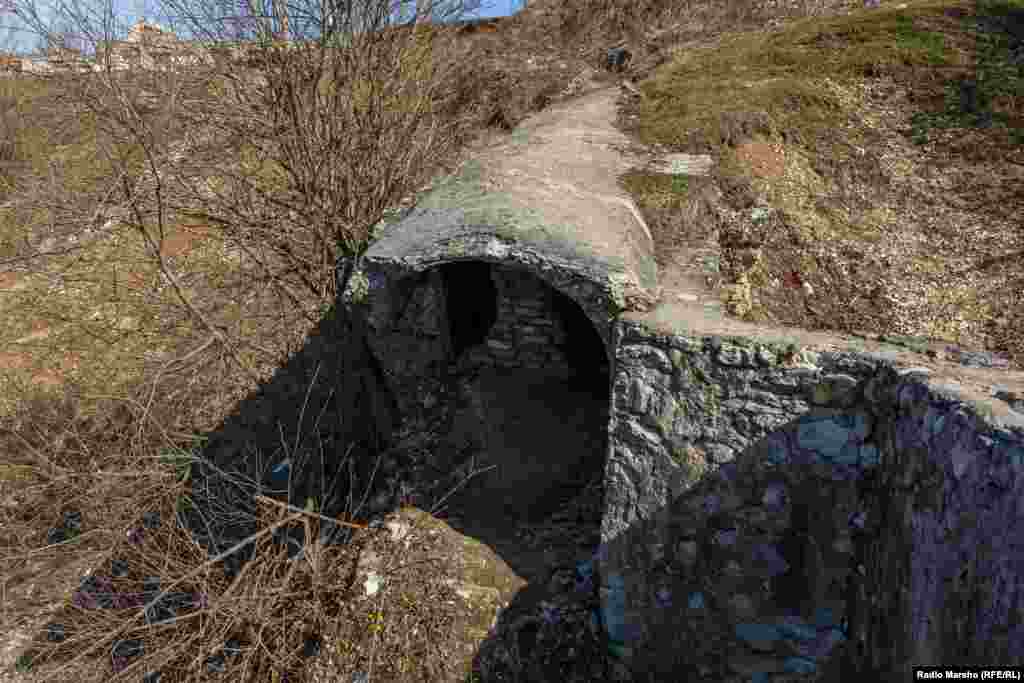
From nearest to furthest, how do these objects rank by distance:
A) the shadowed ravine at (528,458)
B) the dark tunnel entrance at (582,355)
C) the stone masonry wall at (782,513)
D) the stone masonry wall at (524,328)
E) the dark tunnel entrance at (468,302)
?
the stone masonry wall at (782,513) → the shadowed ravine at (528,458) → the stone masonry wall at (524,328) → the dark tunnel entrance at (582,355) → the dark tunnel entrance at (468,302)

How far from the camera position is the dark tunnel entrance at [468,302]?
5742mm

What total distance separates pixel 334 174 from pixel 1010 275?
18.7ft

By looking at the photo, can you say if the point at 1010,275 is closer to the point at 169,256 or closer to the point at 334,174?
the point at 334,174

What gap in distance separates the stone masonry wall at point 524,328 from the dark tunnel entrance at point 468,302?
385 mm

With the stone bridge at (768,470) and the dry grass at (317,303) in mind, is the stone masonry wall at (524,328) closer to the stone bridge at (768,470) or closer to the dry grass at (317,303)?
the stone bridge at (768,470)

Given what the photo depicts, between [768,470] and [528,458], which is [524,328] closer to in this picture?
[528,458]

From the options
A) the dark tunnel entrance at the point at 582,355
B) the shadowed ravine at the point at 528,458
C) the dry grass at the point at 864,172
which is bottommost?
the shadowed ravine at the point at 528,458

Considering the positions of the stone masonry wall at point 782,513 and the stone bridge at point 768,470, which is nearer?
the stone bridge at point 768,470

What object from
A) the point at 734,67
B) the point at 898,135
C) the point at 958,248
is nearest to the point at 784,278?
the point at 958,248

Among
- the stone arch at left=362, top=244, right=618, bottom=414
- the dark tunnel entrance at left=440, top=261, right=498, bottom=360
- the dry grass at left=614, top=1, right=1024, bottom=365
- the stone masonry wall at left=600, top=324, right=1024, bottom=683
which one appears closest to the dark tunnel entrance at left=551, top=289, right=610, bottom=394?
the stone arch at left=362, top=244, right=618, bottom=414

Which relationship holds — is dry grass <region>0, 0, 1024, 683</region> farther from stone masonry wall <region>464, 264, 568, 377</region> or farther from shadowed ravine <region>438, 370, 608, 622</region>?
stone masonry wall <region>464, 264, 568, 377</region>

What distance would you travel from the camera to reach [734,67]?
891 cm

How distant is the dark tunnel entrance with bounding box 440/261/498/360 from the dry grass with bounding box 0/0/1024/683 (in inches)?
55.6

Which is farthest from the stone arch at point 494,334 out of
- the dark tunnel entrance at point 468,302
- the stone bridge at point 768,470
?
the stone bridge at point 768,470
